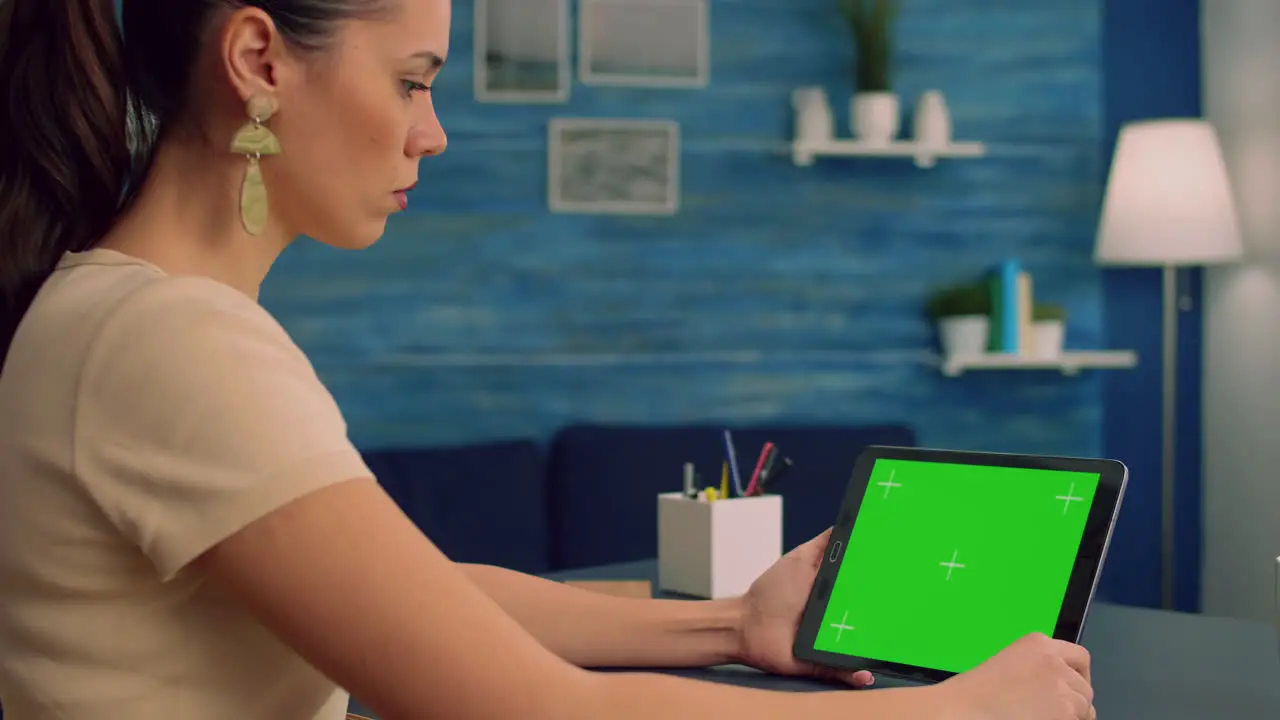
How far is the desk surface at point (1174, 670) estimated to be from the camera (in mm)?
1208

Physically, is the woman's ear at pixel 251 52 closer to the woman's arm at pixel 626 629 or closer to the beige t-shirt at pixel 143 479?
the beige t-shirt at pixel 143 479

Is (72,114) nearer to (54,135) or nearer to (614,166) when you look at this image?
(54,135)

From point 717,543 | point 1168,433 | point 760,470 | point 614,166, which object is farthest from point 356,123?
point 1168,433

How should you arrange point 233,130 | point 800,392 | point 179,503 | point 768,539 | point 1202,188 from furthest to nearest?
point 800,392
point 1202,188
point 768,539
point 233,130
point 179,503

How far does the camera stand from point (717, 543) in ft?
5.62

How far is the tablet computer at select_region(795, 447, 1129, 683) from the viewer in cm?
113

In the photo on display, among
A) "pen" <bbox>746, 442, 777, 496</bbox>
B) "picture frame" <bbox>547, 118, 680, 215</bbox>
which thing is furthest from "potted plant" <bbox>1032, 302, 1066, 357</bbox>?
"pen" <bbox>746, 442, 777, 496</bbox>

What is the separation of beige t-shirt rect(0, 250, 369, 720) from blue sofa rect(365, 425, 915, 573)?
2.32 metres

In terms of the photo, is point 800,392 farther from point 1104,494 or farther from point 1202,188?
point 1104,494

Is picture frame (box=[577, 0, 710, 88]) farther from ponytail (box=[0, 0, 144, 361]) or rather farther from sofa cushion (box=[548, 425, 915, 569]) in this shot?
ponytail (box=[0, 0, 144, 361])

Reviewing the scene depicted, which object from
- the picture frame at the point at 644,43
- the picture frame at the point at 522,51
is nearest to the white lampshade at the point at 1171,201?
the picture frame at the point at 644,43

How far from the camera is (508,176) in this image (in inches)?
137

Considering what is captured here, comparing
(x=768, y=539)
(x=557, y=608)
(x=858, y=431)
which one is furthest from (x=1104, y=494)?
(x=858, y=431)

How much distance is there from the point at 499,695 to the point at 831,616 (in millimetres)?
551
